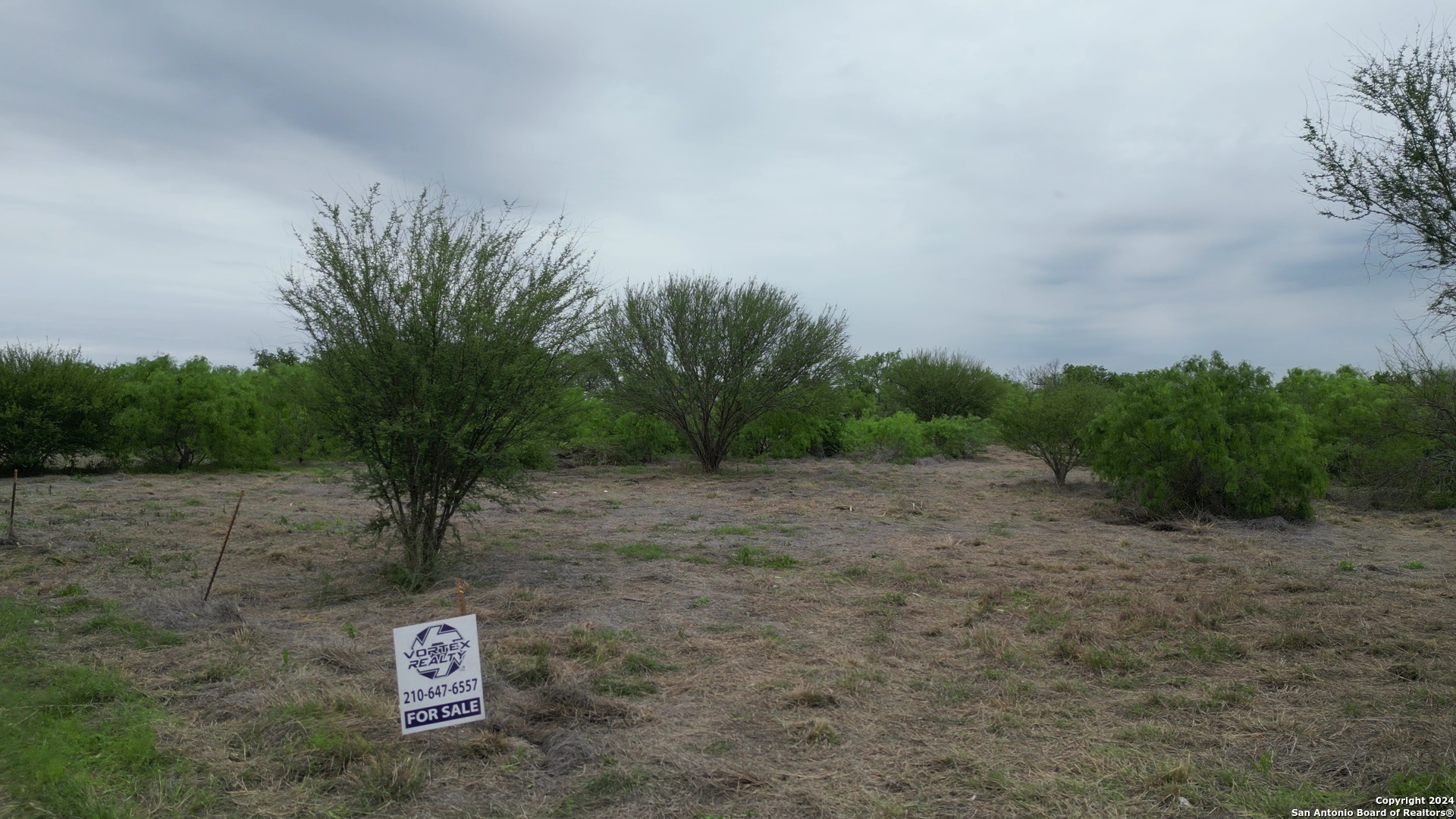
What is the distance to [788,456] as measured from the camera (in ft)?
96.3

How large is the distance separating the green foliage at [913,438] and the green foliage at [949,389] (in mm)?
7065

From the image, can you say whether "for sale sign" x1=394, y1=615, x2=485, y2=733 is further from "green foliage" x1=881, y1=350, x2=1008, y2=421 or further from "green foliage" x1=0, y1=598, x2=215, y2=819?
"green foliage" x1=881, y1=350, x2=1008, y2=421

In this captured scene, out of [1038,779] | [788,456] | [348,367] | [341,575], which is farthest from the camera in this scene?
[788,456]

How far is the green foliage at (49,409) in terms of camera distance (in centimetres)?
2012

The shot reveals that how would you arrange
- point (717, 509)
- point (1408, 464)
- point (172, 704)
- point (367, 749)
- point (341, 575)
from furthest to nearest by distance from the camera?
point (717, 509) < point (1408, 464) < point (341, 575) < point (172, 704) < point (367, 749)

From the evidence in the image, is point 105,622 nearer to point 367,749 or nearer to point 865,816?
point 367,749

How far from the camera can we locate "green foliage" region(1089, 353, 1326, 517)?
1393 centimetres

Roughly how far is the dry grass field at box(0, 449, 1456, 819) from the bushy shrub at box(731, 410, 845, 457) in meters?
14.5

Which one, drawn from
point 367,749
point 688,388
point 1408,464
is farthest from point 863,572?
point 688,388

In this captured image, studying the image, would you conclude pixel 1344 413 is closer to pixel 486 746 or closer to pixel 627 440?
pixel 627 440

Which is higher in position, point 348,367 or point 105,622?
point 348,367

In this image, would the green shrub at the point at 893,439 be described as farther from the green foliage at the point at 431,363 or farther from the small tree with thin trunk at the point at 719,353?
the green foliage at the point at 431,363

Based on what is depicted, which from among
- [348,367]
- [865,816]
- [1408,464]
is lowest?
[865,816]

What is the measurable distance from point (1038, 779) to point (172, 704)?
16.1 ft
